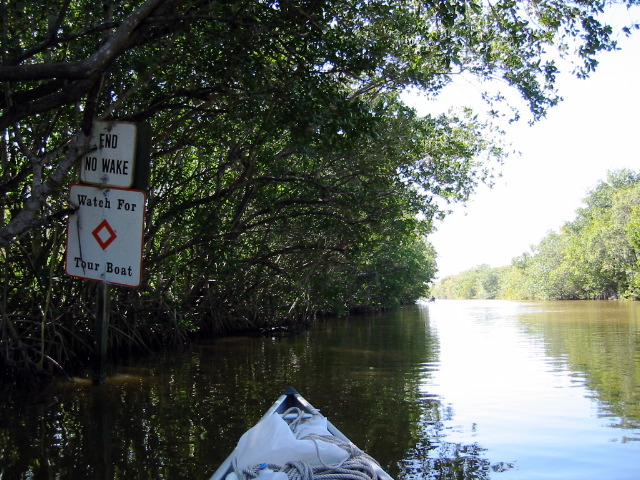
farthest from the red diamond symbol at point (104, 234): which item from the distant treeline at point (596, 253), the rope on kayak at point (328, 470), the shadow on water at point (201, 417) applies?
the distant treeline at point (596, 253)

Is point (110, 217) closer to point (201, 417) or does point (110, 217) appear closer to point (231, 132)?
point (201, 417)

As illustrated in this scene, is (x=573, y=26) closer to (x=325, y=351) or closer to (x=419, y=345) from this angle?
(x=325, y=351)

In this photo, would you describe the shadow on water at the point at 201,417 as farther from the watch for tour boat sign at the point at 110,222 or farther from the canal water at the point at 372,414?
the watch for tour boat sign at the point at 110,222

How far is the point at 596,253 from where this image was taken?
5084 cm

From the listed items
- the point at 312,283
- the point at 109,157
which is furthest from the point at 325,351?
the point at 109,157

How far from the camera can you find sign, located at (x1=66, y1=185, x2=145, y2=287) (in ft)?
10.3

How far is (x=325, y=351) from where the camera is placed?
41.1 feet

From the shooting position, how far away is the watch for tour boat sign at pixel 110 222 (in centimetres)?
315

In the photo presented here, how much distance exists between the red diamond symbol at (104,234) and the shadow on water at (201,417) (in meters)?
1.56

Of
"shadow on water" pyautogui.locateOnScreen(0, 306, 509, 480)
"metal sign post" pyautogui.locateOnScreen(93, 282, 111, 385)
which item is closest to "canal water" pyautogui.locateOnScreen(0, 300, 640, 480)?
"shadow on water" pyautogui.locateOnScreen(0, 306, 509, 480)

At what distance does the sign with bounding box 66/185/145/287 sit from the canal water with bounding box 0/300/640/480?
1.18m

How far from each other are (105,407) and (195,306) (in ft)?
23.1

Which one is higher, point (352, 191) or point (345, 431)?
point (352, 191)

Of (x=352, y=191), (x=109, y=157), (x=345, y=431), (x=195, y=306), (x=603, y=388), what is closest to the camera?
(x=109, y=157)
